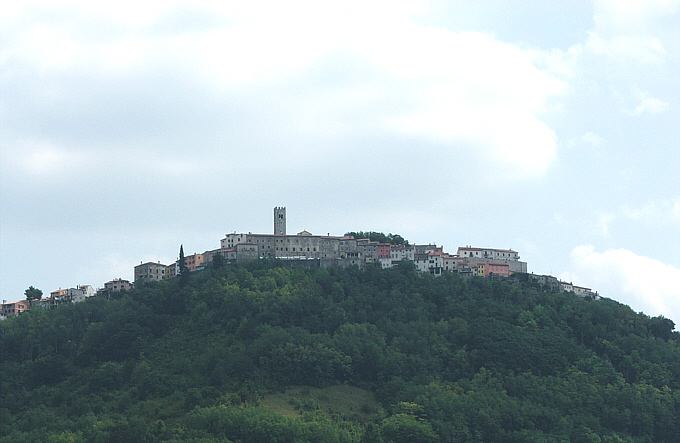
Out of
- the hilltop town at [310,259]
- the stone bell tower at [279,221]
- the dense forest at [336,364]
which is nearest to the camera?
the dense forest at [336,364]

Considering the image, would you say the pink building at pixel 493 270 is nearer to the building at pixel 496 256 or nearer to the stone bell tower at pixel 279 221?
the building at pixel 496 256

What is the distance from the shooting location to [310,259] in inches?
4887

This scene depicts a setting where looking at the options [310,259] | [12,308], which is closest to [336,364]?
[310,259]

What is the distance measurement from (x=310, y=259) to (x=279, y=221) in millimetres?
8832

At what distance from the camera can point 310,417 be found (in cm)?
8681

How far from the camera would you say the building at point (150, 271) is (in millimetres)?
126188

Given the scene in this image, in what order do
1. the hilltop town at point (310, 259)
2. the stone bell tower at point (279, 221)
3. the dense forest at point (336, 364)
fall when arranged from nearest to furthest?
the dense forest at point (336, 364) < the hilltop town at point (310, 259) < the stone bell tower at point (279, 221)

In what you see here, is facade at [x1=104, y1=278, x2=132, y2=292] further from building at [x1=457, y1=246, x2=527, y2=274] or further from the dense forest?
building at [x1=457, y1=246, x2=527, y2=274]

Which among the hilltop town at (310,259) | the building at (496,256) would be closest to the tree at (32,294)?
the hilltop town at (310,259)

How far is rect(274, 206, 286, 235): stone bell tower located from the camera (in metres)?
130

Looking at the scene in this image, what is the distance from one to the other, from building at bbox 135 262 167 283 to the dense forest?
36.1ft

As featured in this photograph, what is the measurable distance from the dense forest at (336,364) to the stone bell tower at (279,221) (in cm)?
1194

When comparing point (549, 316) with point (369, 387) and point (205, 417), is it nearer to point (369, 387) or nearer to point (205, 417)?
point (369, 387)

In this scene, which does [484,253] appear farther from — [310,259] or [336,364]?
[336,364]
